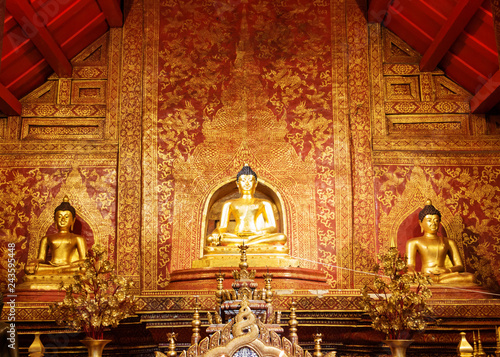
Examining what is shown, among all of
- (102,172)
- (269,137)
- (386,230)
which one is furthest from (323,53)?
(102,172)

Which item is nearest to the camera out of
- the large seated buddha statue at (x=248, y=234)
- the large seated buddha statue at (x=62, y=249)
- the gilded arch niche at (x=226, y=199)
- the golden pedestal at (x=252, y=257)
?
the golden pedestal at (x=252, y=257)

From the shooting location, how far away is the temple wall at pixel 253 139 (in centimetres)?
862

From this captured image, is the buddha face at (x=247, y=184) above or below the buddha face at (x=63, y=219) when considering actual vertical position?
above

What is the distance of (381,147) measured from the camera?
8.93 metres

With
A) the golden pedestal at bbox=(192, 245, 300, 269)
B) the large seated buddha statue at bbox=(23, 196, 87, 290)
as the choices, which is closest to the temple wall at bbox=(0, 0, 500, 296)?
the large seated buddha statue at bbox=(23, 196, 87, 290)

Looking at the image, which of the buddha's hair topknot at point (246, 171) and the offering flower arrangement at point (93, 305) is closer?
the offering flower arrangement at point (93, 305)

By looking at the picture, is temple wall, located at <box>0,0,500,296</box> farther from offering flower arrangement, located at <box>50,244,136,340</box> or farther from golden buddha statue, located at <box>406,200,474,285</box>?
offering flower arrangement, located at <box>50,244,136,340</box>

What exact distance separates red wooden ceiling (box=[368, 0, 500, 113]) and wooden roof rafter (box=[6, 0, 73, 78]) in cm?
436

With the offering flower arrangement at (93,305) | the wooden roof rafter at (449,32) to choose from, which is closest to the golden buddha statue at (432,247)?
the wooden roof rafter at (449,32)

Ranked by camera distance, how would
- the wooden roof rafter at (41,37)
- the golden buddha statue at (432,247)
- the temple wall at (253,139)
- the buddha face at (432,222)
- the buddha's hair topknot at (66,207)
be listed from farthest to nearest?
the temple wall at (253,139) → the buddha's hair topknot at (66,207) → the buddha face at (432,222) → the golden buddha statue at (432,247) → the wooden roof rafter at (41,37)

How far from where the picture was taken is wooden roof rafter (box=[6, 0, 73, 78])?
7559 millimetres

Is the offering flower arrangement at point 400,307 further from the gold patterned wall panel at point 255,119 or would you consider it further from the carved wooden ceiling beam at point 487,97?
the carved wooden ceiling beam at point 487,97

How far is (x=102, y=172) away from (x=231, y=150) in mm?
1796

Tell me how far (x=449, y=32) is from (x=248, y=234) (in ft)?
11.7
